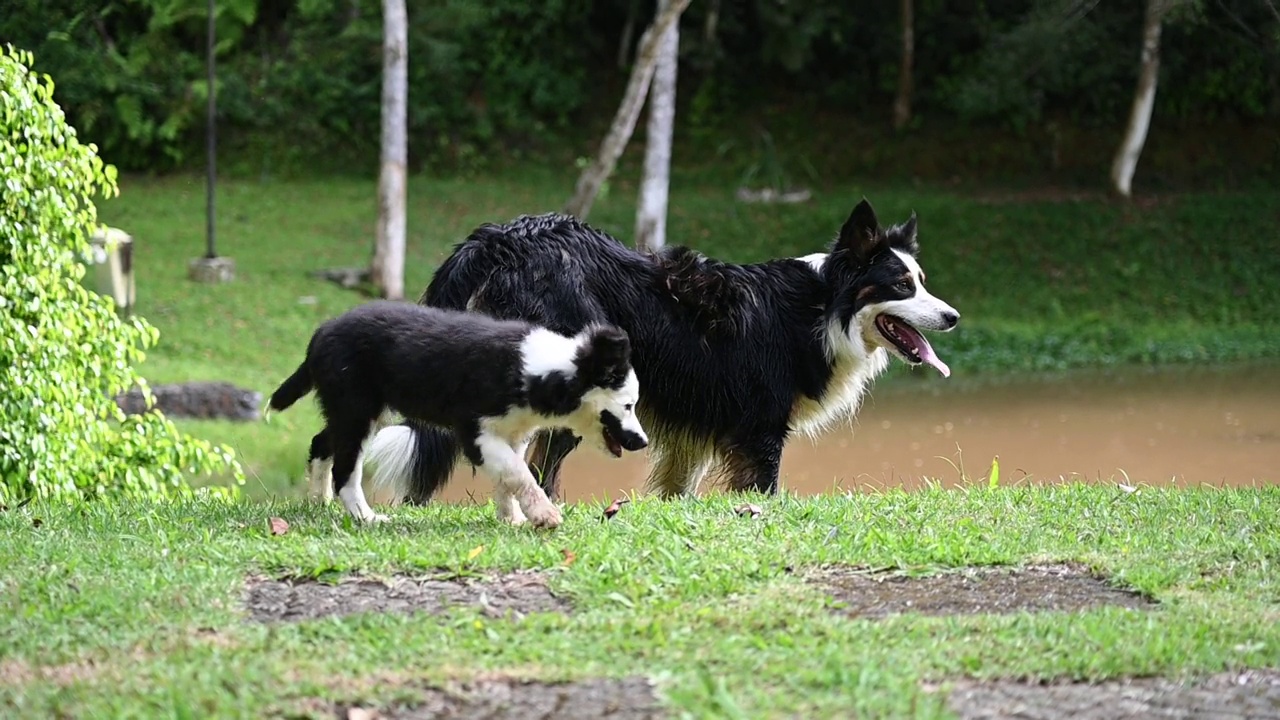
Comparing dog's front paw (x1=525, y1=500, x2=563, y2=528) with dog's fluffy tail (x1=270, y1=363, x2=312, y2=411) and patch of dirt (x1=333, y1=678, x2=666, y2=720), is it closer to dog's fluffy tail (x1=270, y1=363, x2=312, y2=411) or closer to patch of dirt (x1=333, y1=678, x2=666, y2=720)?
dog's fluffy tail (x1=270, y1=363, x2=312, y2=411)

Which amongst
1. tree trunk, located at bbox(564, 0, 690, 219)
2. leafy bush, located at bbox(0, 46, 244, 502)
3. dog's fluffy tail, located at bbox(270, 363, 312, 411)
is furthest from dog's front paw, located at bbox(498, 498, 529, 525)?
tree trunk, located at bbox(564, 0, 690, 219)

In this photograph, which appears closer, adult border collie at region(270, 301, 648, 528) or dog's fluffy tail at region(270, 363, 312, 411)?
adult border collie at region(270, 301, 648, 528)

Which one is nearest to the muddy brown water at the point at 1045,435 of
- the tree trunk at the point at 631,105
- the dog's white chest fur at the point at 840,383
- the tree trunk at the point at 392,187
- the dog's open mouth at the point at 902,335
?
the dog's white chest fur at the point at 840,383

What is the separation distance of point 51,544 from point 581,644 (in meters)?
2.51

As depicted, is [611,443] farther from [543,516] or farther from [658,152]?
[658,152]

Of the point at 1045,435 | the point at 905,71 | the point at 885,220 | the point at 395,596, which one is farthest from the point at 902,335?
the point at 905,71

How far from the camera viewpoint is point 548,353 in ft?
18.8

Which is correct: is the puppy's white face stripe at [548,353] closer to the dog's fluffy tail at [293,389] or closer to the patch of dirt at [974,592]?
the dog's fluffy tail at [293,389]

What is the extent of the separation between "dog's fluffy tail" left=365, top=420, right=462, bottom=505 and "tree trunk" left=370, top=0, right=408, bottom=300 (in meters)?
13.1

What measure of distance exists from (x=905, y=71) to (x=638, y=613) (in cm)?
2429

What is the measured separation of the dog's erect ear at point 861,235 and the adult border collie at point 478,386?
223cm

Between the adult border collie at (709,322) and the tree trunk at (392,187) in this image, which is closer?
the adult border collie at (709,322)

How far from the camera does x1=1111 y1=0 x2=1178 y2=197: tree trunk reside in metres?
23.6

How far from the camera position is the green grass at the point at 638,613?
3.98 m
